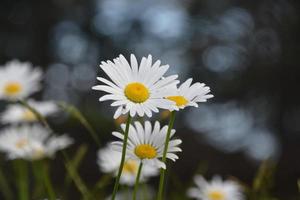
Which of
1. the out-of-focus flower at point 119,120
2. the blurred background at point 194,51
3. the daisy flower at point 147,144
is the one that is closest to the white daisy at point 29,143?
the out-of-focus flower at point 119,120

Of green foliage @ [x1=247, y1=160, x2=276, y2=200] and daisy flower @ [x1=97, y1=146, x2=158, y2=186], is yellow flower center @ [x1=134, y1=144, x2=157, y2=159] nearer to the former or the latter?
green foliage @ [x1=247, y1=160, x2=276, y2=200]

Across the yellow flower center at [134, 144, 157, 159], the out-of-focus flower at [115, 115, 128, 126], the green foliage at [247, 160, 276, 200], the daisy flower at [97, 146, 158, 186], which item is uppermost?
the daisy flower at [97, 146, 158, 186]

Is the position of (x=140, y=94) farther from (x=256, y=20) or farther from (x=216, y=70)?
(x=256, y=20)

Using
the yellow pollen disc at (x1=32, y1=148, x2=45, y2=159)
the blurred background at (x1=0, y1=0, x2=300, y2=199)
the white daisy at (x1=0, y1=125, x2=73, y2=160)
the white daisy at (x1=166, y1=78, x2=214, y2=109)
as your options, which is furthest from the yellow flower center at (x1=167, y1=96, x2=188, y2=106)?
the blurred background at (x1=0, y1=0, x2=300, y2=199)

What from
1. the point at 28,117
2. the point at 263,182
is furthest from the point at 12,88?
the point at 263,182

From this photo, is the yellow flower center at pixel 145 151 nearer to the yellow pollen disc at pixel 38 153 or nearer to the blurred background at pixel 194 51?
the yellow pollen disc at pixel 38 153

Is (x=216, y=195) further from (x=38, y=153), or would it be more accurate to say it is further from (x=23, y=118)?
(x=23, y=118)
